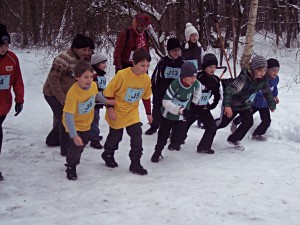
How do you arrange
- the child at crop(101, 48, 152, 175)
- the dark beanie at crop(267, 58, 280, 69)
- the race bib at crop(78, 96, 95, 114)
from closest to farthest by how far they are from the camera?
the race bib at crop(78, 96, 95, 114), the child at crop(101, 48, 152, 175), the dark beanie at crop(267, 58, 280, 69)

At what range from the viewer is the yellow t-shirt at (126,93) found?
4551 mm

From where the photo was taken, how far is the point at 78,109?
4.32m

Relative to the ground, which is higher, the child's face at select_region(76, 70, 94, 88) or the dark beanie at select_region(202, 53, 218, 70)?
the dark beanie at select_region(202, 53, 218, 70)

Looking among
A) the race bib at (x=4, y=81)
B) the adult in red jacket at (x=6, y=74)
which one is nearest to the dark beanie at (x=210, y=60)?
the adult in red jacket at (x=6, y=74)

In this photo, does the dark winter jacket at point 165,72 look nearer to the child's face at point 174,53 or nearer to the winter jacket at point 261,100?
the child's face at point 174,53

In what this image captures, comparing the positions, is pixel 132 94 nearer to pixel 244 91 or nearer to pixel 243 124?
pixel 244 91

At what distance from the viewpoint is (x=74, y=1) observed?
11.6m

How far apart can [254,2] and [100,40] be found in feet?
17.6

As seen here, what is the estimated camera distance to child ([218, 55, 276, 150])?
17.6ft

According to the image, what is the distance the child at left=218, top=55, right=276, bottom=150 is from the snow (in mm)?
390

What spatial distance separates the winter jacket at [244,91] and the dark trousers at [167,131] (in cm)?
75

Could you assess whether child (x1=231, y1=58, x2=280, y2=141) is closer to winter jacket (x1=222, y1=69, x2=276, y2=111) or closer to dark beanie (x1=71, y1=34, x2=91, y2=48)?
winter jacket (x1=222, y1=69, x2=276, y2=111)

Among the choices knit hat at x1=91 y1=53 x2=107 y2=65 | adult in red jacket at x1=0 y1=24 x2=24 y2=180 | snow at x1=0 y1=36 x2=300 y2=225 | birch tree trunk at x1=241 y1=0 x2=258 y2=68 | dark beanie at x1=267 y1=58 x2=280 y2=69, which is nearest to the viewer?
snow at x1=0 y1=36 x2=300 y2=225

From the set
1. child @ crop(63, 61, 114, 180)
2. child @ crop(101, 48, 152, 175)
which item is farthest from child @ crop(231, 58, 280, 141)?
child @ crop(63, 61, 114, 180)
